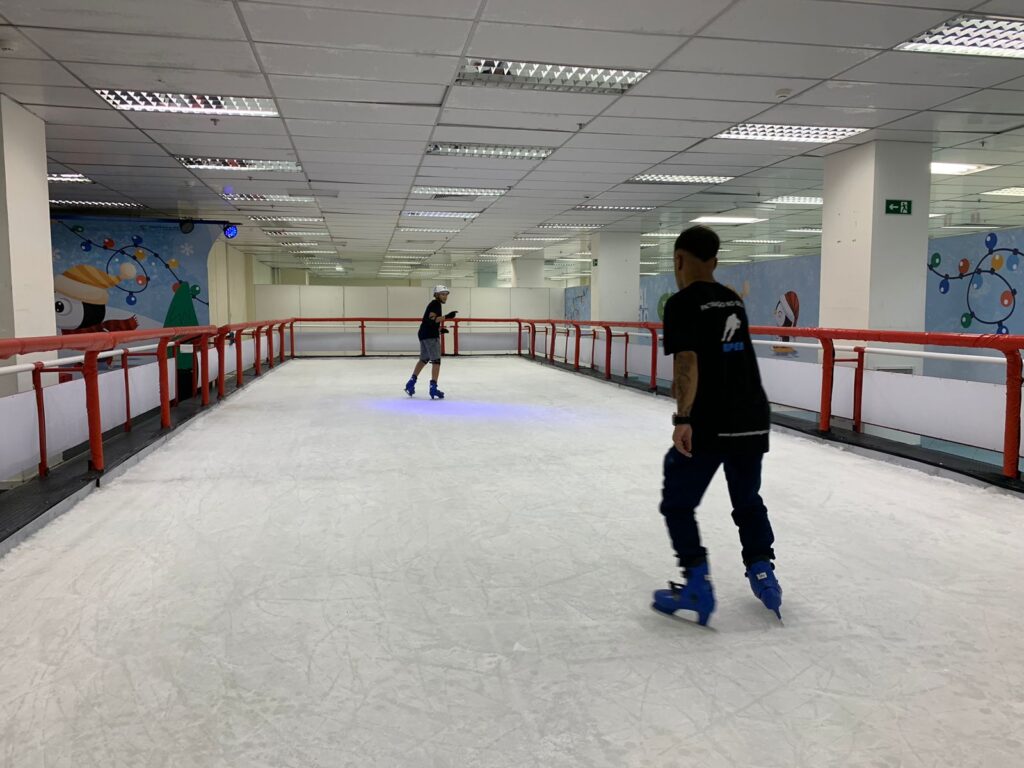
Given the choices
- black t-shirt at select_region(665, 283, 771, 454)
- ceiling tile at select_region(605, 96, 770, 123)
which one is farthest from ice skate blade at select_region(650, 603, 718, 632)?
ceiling tile at select_region(605, 96, 770, 123)

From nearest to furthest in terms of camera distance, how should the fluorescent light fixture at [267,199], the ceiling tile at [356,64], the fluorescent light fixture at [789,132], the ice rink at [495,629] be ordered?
the ice rink at [495,629] → the ceiling tile at [356,64] → the fluorescent light fixture at [789,132] → the fluorescent light fixture at [267,199]

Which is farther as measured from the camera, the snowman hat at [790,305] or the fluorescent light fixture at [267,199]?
the snowman hat at [790,305]

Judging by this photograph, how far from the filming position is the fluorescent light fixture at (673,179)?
862cm

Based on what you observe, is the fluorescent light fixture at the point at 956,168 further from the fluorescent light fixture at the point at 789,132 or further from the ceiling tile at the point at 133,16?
the ceiling tile at the point at 133,16

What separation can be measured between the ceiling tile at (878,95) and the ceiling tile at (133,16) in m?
4.20

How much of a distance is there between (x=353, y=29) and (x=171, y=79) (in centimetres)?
167

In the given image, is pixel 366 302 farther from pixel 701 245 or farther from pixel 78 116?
pixel 701 245

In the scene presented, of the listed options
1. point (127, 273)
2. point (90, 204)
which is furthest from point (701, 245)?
point (90, 204)

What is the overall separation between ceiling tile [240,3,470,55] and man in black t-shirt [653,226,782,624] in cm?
276

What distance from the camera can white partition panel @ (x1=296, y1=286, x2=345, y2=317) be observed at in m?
17.3

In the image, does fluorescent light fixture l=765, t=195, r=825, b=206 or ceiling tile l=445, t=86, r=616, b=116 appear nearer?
ceiling tile l=445, t=86, r=616, b=116

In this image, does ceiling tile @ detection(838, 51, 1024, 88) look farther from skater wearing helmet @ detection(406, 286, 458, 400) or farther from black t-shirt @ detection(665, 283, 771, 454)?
skater wearing helmet @ detection(406, 286, 458, 400)

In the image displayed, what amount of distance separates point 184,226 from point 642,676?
1126 centimetres

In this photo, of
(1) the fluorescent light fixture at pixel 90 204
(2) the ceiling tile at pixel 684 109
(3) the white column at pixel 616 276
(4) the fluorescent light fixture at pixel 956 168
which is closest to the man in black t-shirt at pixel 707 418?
(2) the ceiling tile at pixel 684 109
